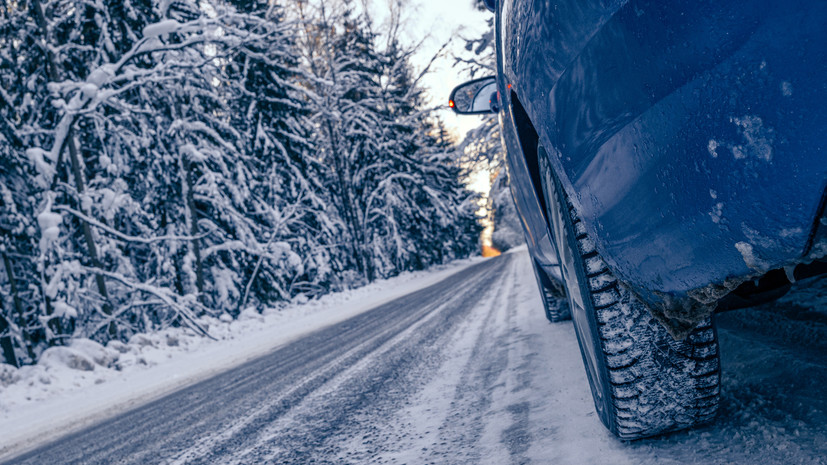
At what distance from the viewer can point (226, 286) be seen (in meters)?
14.2

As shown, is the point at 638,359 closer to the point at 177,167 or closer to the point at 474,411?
the point at 474,411

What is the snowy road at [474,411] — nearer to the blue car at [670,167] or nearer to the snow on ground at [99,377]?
the blue car at [670,167]

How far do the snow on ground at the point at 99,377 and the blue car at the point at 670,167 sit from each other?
4.56 metres

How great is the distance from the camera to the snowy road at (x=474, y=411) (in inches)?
59.6

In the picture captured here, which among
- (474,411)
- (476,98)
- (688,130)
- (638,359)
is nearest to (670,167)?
(688,130)

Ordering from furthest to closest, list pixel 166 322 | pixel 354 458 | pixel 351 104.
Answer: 1. pixel 351 104
2. pixel 166 322
3. pixel 354 458

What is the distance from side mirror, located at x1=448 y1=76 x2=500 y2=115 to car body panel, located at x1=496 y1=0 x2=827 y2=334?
156 cm

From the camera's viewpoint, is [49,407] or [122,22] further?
[122,22]

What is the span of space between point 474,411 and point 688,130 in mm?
1668

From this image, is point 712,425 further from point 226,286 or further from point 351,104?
point 351,104

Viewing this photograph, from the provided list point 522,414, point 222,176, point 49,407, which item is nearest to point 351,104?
point 222,176

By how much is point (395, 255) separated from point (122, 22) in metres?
15.8

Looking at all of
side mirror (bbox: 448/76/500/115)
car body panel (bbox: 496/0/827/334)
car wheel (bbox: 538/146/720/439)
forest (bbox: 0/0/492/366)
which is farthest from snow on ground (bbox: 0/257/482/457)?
car body panel (bbox: 496/0/827/334)

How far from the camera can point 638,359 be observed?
4.64 feet
